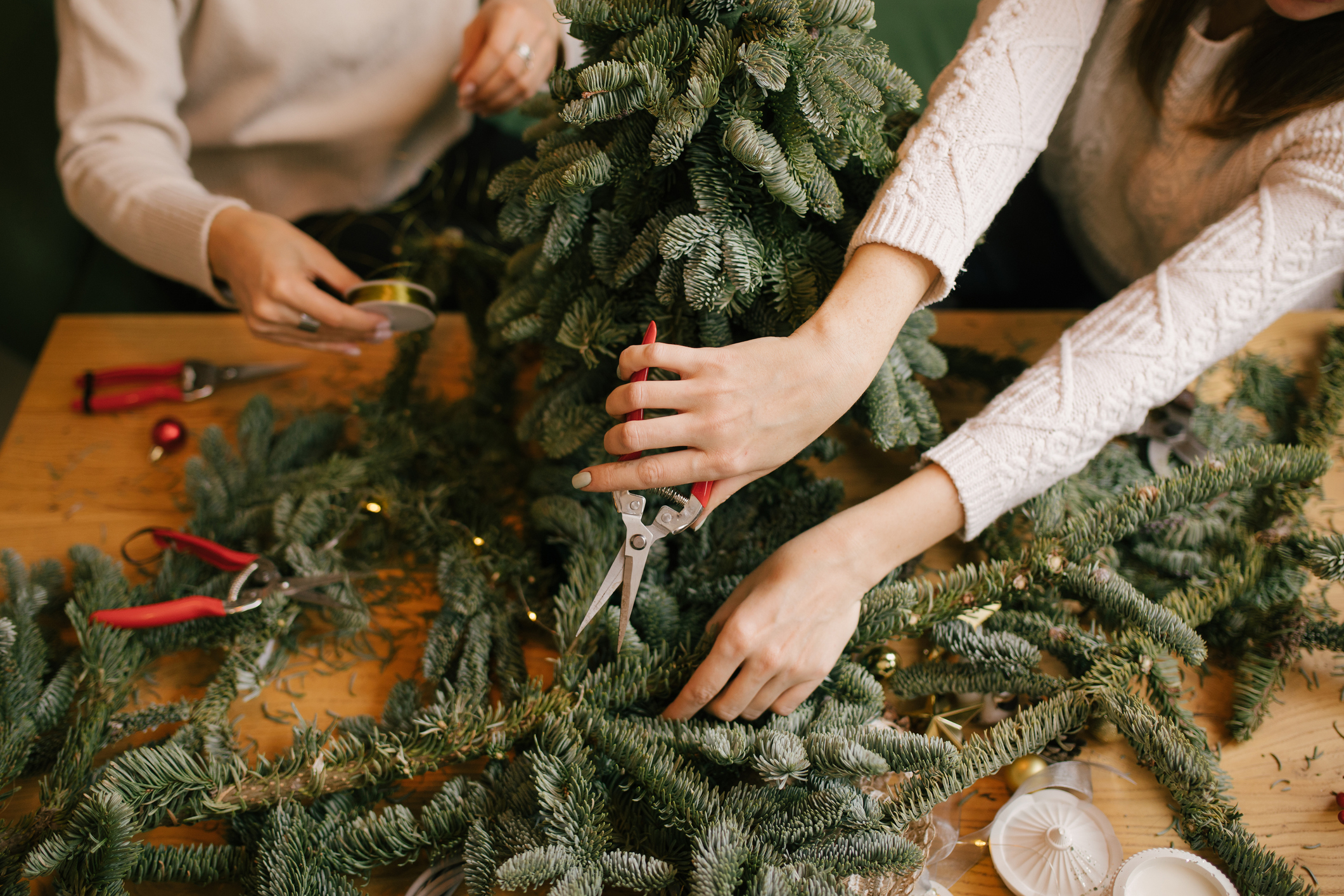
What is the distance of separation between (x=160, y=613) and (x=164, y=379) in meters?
0.44

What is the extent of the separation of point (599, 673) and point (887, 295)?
0.43m

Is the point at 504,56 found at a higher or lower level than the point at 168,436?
higher

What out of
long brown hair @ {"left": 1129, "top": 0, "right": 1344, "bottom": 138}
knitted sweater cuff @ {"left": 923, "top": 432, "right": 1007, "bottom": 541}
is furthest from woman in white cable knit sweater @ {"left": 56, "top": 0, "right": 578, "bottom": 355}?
long brown hair @ {"left": 1129, "top": 0, "right": 1344, "bottom": 138}

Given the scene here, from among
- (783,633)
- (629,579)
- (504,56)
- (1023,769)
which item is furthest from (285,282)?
(1023,769)

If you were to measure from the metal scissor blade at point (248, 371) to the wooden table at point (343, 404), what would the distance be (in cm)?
1

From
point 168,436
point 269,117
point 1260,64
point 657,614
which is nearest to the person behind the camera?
point 657,614

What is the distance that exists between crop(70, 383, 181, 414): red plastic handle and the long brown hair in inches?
53.6

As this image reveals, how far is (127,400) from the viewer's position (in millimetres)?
977

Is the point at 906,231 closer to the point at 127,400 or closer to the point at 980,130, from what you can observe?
the point at 980,130

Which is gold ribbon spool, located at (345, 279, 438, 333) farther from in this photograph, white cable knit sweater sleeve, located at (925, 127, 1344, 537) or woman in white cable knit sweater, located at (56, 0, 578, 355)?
white cable knit sweater sleeve, located at (925, 127, 1344, 537)

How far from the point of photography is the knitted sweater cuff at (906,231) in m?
0.64

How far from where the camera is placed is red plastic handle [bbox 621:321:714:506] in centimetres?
60

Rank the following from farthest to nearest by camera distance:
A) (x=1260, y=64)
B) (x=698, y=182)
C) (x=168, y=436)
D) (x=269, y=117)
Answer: (x=269, y=117) → (x=168, y=436) → (x=1260, y=64) → (x=698, y=182)

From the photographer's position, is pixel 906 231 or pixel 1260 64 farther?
pixel 1260 64
